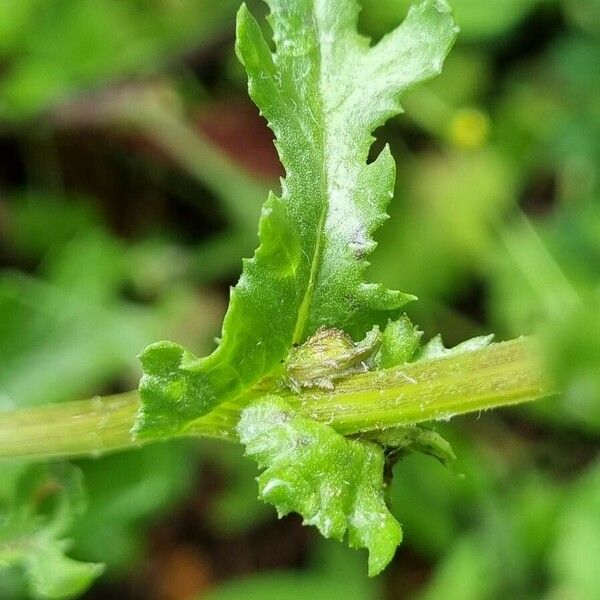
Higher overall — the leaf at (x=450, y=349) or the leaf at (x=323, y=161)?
the leaf at (x=323, y=161)

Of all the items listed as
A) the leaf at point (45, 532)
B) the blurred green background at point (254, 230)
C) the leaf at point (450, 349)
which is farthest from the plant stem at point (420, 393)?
the blurred green background at point (254, 230)

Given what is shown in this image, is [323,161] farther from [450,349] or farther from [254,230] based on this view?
[254,230]

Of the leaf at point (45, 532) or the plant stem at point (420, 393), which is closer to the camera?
the plant stem at point (420, 393)

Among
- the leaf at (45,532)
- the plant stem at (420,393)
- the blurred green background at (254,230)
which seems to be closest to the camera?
the plant stem at (420,393)

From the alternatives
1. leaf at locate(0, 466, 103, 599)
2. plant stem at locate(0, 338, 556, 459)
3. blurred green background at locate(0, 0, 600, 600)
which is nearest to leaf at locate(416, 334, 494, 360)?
plant stem at locate(0, 338, 556, 459)

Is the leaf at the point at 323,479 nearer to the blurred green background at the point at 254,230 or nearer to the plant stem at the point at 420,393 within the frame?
the plant stem at the point at 420,393

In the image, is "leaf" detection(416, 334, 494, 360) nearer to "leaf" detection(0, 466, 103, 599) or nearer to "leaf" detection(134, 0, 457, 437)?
"leaf" detection(134, 0, 457, 437)
